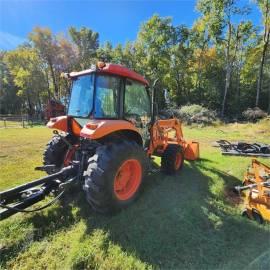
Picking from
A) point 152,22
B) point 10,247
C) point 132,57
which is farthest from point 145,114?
point 132,57

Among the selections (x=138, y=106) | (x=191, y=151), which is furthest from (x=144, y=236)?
(x=191, y=151)

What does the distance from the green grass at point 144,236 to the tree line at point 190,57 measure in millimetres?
19596

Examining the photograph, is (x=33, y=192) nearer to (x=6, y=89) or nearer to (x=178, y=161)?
(x=178, y=161)

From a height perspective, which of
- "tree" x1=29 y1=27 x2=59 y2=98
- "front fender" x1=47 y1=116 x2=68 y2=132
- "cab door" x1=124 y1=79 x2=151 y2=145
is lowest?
"front fender" x1=47 y1=116 x2=68 y2=132

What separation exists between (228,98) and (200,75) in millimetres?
4278

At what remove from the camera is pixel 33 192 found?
11.0 feet

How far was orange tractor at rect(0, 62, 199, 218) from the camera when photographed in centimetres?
315

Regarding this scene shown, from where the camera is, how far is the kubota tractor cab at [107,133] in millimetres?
3191

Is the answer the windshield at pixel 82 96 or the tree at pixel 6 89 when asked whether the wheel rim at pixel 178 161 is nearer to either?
the windshield at pixel 82 96

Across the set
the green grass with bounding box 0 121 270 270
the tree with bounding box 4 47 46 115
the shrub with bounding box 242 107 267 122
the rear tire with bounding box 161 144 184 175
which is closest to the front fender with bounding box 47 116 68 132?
the green grass with bounding box 0 121 270 270

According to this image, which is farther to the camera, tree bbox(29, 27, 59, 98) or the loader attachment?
tree bbox(29, 27, 59, 98)

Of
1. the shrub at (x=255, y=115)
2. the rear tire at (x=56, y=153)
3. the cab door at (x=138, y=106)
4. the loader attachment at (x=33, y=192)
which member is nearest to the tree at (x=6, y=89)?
the shrub at (x=255, y=115)

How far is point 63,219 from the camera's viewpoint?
3.46 metres

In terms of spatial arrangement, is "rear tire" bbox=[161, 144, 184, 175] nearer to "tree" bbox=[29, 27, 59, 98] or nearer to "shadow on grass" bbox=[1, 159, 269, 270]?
"shadow on grass" bbox=[1, 159, 269, 270]
